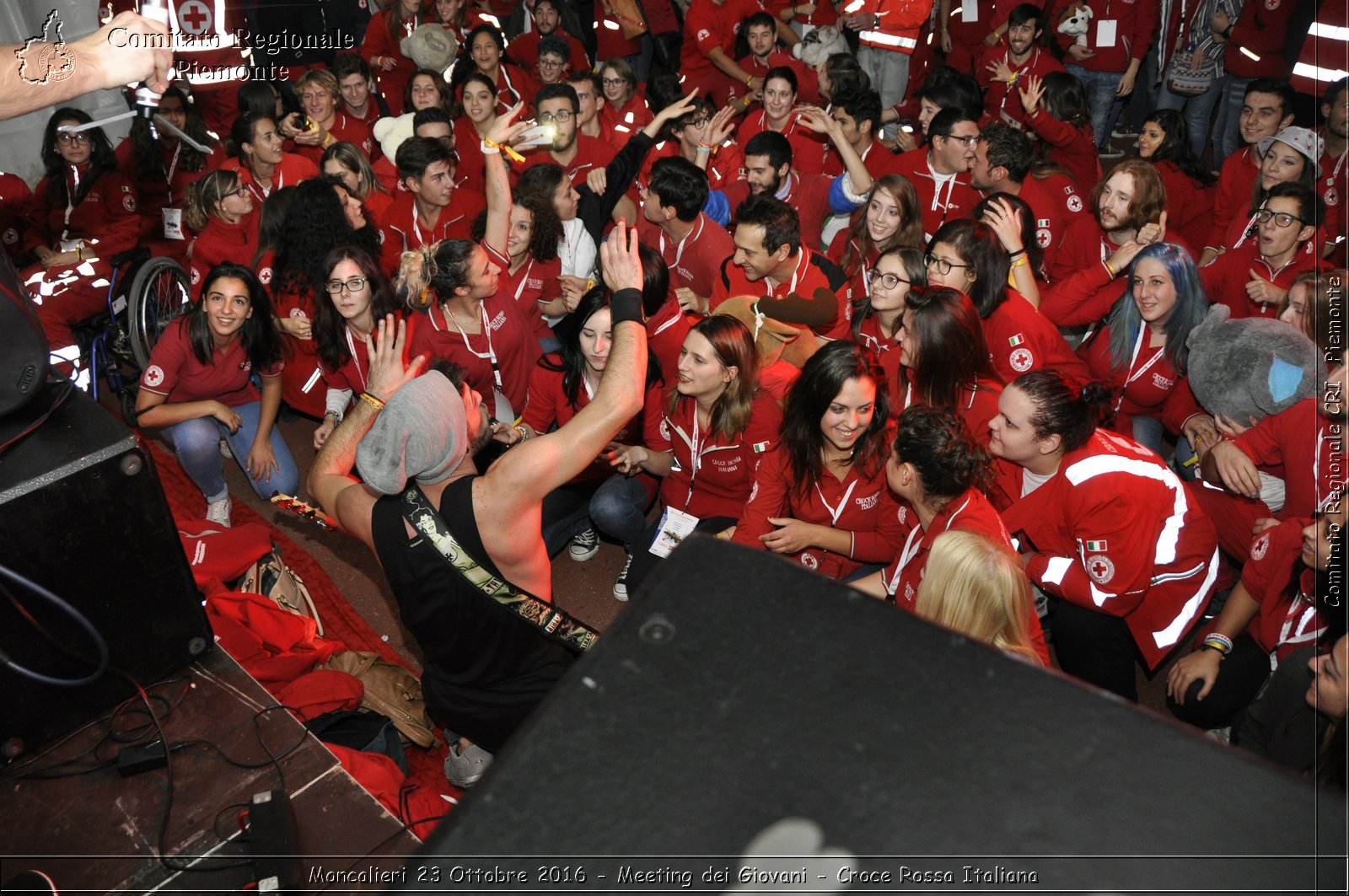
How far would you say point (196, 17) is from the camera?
814 cm

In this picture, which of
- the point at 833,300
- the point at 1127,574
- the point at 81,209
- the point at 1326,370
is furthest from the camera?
the point at 81,209

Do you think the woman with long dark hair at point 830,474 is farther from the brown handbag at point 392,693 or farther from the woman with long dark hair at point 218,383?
the woman with long dark hair at point 218,383

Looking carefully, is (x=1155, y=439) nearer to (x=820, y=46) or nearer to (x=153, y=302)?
(x=820, y=46)

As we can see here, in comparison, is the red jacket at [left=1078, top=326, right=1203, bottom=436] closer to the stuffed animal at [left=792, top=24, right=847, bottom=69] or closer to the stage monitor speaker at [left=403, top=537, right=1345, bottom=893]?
the stage monitor speaker at [left=403, top=537, right=1345, bottom=893]

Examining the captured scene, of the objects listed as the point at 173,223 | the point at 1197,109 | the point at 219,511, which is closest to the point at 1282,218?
the point at 1197,109

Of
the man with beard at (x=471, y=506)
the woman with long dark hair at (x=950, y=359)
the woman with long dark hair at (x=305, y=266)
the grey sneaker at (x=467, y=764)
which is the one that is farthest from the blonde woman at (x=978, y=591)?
the woman with long dark hair at (x=305, y=266)

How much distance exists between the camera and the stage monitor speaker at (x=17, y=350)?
1719 millimetres

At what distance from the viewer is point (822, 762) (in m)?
0.63

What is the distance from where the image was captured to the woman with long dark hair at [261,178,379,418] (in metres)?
5.04

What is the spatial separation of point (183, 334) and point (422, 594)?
2.79 metres

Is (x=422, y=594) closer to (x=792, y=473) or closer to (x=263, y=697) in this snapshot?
(x=263, y=697)

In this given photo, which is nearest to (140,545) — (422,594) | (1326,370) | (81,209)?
(422,594)

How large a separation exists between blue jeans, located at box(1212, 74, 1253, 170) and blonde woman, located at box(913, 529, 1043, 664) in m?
6.22

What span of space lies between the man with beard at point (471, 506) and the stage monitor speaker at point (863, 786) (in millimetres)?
1880
